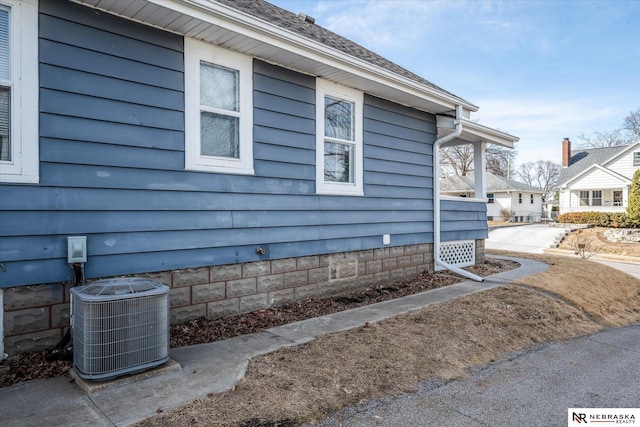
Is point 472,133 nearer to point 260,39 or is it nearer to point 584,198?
point 260,39

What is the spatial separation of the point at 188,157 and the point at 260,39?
1.66m

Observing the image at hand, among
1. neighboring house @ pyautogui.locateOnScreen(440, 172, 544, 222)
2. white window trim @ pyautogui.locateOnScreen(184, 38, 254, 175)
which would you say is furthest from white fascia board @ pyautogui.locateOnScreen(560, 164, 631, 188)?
white window trim @ pyautogui.locateOnScreen(184, 38, 254, 175)

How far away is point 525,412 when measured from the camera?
9.84 feet

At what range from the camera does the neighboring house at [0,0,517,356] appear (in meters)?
3.57

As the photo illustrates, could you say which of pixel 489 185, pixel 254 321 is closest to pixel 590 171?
pixel 489 185

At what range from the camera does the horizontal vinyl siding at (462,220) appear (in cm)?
853

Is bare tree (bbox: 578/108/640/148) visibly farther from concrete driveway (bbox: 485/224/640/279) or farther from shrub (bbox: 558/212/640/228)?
concrete driveway (bbox: 485/224/640/279)

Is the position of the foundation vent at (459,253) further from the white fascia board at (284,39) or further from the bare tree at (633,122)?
the bare tree at (633,122)

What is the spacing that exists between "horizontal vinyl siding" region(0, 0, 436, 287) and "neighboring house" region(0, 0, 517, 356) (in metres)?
0.01

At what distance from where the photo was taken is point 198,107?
15.3 ft

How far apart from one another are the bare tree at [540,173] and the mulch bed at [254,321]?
68.1 metres

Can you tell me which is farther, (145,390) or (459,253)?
(459,253)

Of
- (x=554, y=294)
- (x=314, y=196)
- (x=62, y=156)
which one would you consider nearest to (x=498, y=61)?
(x=554, y=294)

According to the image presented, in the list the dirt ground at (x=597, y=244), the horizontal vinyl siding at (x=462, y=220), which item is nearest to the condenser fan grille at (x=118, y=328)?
the horizontal vinyl siding at (x=462, y=220)
